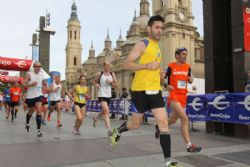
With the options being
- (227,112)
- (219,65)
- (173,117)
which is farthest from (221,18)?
(173,117)

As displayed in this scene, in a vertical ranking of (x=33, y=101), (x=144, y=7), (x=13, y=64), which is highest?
(x=144, y=7)

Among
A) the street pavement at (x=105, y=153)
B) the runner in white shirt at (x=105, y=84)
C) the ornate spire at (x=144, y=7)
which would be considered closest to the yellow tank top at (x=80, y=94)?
the runner in white shirt at (x=105, y=84)

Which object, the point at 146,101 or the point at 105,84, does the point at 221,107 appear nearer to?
the point at 105,84

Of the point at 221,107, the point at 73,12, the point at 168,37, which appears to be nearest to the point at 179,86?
the point at 221,107

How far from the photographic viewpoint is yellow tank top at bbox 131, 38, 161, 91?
14.0 feet

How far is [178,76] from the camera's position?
5863mm

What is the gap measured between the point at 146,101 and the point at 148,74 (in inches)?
14.6

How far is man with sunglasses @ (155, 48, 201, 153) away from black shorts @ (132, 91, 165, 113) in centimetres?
134

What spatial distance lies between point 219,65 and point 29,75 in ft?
18.8

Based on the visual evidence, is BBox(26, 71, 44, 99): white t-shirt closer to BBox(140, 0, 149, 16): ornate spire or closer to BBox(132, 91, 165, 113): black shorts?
BBox(132, 91, 165, 113): black shorts

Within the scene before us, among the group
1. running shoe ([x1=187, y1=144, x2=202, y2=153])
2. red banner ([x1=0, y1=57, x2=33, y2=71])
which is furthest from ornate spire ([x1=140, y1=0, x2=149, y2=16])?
running shoe ([x1=187, y1=144, x2=202, y2=153])

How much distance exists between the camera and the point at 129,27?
268 feet

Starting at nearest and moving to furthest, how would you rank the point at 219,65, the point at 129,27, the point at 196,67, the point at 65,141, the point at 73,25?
the point at 65,141
the point at 219,65
the point at 196,67
the point at 129,27
the point at 73,25

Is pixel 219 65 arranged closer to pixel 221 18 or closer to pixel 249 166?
pixel 221 18
